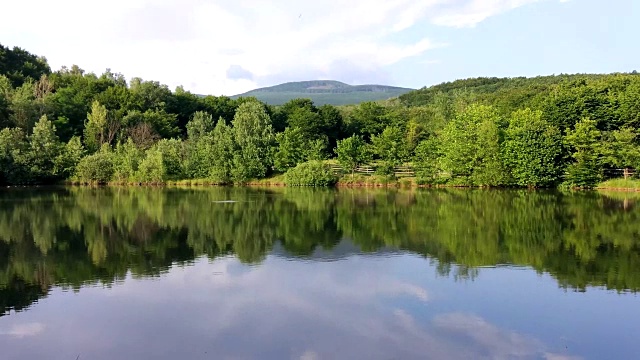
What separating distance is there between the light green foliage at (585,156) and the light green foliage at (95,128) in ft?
165

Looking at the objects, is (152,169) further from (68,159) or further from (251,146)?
(251,146)

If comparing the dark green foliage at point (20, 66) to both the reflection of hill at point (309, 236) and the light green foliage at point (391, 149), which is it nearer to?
the reflection of hill at point (309, 236)

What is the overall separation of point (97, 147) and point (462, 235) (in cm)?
5206

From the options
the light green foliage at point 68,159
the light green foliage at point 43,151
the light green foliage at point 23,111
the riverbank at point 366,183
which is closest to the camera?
the riverbank at point 366,183

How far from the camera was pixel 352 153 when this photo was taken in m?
51.9

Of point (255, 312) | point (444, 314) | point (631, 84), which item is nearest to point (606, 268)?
point (444, 314)

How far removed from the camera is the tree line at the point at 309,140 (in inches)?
1796

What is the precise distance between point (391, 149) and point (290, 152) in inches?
412

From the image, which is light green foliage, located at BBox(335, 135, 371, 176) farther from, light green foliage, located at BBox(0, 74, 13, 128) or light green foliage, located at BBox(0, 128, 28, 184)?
light green foliage, located at BBox(0, 74, 13, 128)

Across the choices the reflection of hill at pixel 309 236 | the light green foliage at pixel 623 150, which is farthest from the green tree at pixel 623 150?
the reflection of hill at pixel 309 236

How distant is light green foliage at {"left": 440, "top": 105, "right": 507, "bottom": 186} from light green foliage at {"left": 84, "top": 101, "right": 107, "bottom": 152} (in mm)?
39591

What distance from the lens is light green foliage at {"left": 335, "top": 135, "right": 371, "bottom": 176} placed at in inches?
2034

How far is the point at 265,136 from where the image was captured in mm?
56062

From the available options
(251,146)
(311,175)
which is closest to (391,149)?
(311,175)
